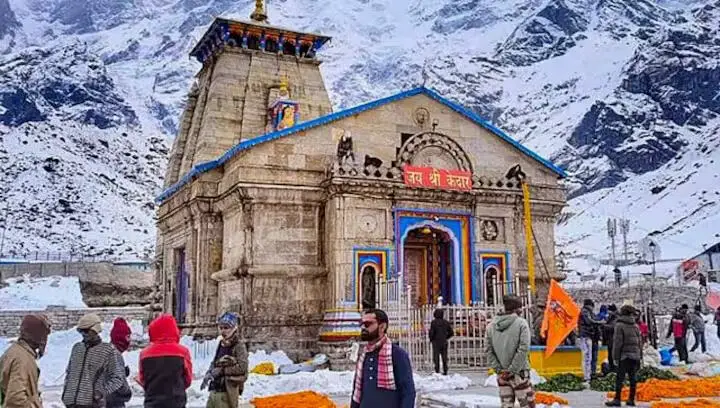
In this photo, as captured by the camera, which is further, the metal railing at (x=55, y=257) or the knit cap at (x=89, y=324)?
the metal railing at (x=55, y=257)

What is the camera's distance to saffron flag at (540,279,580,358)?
1412cm

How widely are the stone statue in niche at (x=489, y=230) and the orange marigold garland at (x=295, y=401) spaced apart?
31.9ft

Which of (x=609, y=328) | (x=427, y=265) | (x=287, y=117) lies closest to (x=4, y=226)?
(x=287, y=117)

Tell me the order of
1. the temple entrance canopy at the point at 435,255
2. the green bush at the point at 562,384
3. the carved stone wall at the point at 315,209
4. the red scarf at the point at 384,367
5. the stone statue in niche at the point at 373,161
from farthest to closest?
the temple entrance canopy at the point at 435,255, the stone statue in niche at the point at 373,161, the carved stone wall at the point at 315,209, the green bush at the point at 562,384, the red scarf at the point at 384,367

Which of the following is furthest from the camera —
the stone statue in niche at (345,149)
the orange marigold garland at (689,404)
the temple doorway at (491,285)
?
the temple doorway at (491,285)

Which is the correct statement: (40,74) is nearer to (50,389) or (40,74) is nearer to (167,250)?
(167,250)

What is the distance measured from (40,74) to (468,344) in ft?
350

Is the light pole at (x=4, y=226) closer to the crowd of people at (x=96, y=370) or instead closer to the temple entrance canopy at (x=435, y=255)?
the temple entrance canopy at (x=435, y=255)

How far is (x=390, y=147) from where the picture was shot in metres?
20.5

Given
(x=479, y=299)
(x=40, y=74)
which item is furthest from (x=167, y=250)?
(x=40, y=74)

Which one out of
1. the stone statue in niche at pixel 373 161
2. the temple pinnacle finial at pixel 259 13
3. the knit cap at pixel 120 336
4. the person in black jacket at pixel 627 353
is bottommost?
the person in black jacket at pixel 627 353

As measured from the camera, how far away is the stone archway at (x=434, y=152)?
20000 millimetres

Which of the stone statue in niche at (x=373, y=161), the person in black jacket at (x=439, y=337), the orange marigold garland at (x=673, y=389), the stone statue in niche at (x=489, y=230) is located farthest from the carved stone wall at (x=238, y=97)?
the orange marigold garland at (x=673, y=389)

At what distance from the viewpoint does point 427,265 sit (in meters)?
21.3
